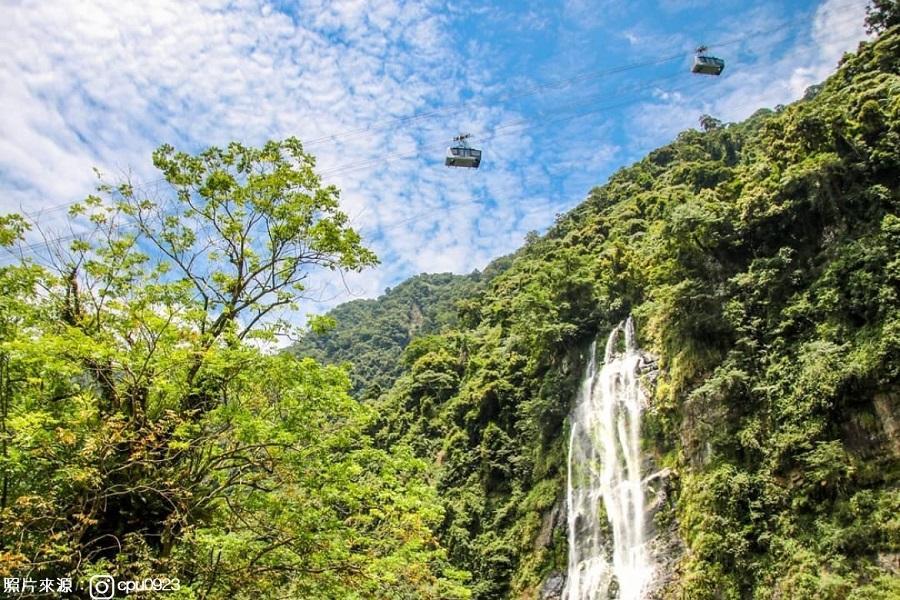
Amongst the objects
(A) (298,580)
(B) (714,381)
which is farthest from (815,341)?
(A) (298,580)

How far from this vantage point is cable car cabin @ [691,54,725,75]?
770 inches

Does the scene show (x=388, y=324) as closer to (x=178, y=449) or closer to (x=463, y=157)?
(x=463, y=157)

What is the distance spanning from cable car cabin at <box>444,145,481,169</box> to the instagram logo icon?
15.6m

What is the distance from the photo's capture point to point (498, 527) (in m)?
26.7

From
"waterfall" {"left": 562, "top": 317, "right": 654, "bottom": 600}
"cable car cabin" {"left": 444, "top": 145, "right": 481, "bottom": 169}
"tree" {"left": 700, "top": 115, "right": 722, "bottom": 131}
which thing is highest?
"tree" {"left": 700, "top": 115, "right": 722, "bottom": 131}

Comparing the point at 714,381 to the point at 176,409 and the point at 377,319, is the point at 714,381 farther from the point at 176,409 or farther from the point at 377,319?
the point at 377,319

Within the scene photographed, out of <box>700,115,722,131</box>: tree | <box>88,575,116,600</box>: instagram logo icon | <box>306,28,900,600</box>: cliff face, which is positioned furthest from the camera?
<box>700,115,722,131</box>: tree

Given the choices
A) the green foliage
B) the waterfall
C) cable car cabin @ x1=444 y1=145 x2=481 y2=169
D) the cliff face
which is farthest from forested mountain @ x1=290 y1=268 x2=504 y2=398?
the green foliage

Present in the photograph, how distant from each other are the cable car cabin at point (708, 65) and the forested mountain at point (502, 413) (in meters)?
3.20

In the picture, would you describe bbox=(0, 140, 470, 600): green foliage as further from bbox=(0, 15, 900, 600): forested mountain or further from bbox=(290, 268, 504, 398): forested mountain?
bbox=(290, 268, 504, 398): forested mountain

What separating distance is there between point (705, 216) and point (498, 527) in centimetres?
1632

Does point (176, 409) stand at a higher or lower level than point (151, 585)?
higher

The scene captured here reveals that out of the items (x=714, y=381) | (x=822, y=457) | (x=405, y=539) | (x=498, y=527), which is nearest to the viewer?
(x=405, y=539)

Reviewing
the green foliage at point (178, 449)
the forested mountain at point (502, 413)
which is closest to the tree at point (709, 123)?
the forested mountain at point (502, 413)
